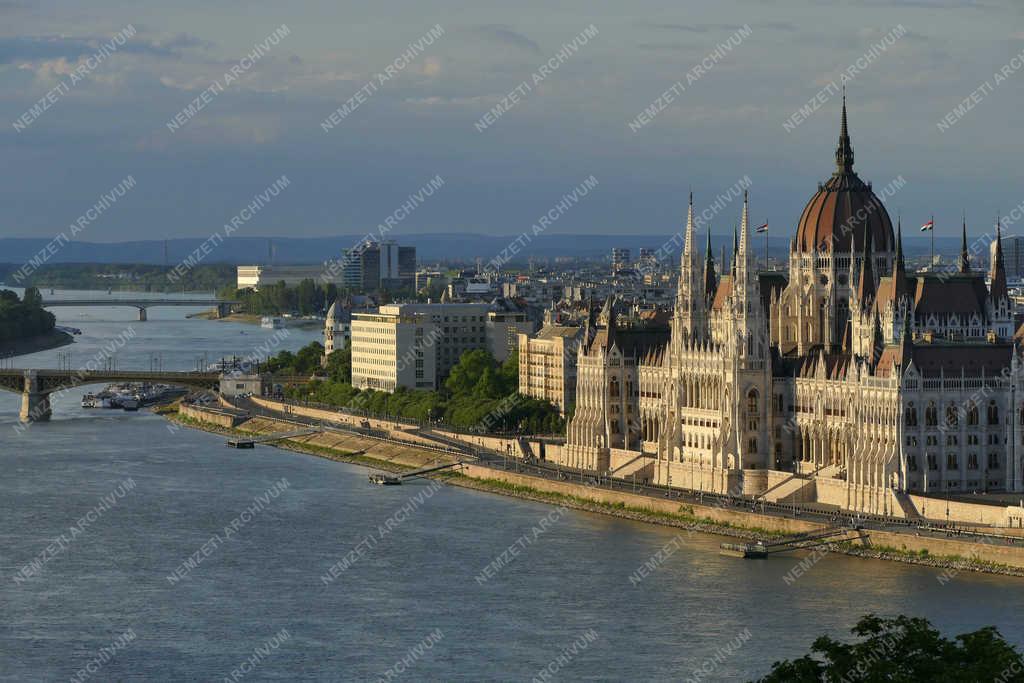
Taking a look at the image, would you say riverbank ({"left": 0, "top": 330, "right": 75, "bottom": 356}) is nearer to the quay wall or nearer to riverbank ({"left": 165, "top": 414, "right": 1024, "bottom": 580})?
Answer: riverbank ({"left": 165, "top": 414, "right": 1024, "bottom": 580})

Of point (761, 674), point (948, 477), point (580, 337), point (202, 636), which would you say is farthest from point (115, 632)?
point (580, 337)

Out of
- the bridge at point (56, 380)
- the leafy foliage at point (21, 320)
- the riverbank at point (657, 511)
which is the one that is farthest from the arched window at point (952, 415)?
the leafy foliage at point (21, 320)

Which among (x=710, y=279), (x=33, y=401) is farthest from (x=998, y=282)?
(x=33, y=401)

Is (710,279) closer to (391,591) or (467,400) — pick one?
(467,400)

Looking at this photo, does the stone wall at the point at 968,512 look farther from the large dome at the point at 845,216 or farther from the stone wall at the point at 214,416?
the stone wall at the point at 214,416

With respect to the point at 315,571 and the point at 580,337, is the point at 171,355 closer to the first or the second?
the point at 580,337

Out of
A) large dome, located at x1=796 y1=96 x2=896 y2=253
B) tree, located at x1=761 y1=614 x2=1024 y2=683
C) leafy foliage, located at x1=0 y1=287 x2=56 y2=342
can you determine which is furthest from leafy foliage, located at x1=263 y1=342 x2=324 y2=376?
tree, located at x1=761 y1=614 x2=1024 y2=683
